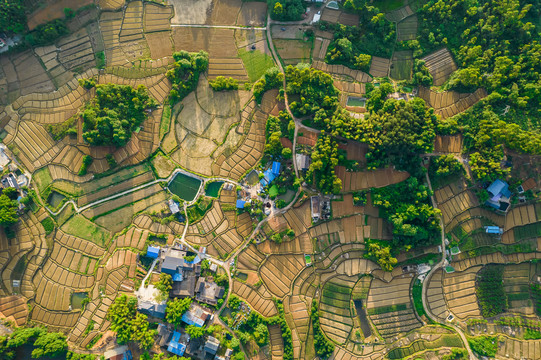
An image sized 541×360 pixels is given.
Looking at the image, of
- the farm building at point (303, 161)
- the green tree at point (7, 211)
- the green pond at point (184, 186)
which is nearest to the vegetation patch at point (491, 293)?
the farm building at point (303, 161)

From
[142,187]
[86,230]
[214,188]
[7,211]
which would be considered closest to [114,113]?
[142,187]

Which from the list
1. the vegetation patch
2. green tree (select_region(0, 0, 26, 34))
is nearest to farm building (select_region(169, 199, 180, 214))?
green tree (select_region(0, 0, 26, 34))

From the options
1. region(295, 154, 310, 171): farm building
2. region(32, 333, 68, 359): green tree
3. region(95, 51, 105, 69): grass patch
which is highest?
region(95, 51, 105, 69): grass patch

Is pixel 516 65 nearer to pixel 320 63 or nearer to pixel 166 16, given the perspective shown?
pixel 320 63

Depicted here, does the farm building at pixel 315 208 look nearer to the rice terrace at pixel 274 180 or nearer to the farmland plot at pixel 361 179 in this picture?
the rice terrace at pixel 274 180

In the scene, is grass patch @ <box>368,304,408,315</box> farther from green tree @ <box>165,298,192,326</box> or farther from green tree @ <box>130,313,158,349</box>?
green tree @ <box>130,313,158,349</box>

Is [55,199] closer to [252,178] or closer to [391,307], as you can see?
[252,178]

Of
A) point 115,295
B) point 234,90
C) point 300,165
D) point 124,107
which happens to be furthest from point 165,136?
point 115,295
